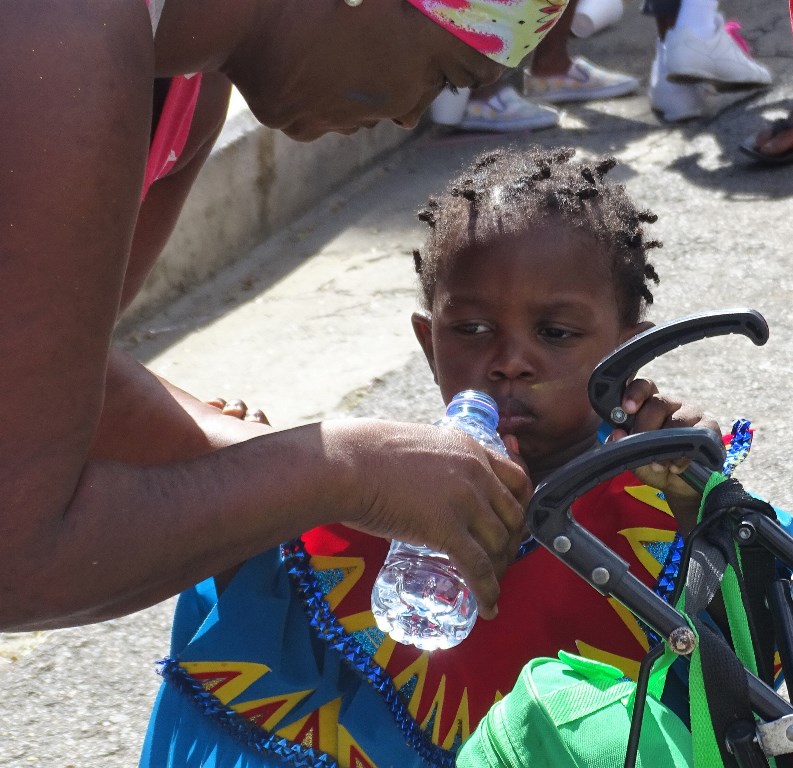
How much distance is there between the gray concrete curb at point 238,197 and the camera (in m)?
4.56

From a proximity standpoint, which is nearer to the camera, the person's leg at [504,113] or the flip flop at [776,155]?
the flip flop at [776,155]

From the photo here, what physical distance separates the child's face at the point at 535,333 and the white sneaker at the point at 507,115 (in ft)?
11.7

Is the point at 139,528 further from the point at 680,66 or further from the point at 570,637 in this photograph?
the point at 680,66

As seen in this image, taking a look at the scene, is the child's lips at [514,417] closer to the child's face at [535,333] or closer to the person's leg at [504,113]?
the child's face at [535,333]

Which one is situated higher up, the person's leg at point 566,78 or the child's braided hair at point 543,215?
the child's braided hair at point 543,215

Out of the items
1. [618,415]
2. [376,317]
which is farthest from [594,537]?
[376,317]

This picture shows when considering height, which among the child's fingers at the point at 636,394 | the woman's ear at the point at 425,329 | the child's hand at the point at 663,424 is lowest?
the woman's ear at the point at 425,329

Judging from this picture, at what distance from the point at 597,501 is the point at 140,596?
0.86 metres

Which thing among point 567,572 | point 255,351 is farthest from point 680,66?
point 567,572

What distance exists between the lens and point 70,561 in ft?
4.69

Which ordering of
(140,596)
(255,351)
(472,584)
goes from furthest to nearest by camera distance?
(255,351)
(472,584)
(140,596)

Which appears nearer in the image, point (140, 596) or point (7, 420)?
point (7, 420)

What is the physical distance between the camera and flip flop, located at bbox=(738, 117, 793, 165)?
5.12m

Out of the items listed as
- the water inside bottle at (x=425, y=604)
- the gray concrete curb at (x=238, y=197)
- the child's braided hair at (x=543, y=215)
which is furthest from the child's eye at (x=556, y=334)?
the gray concrete curb at (x=238, y=197)
